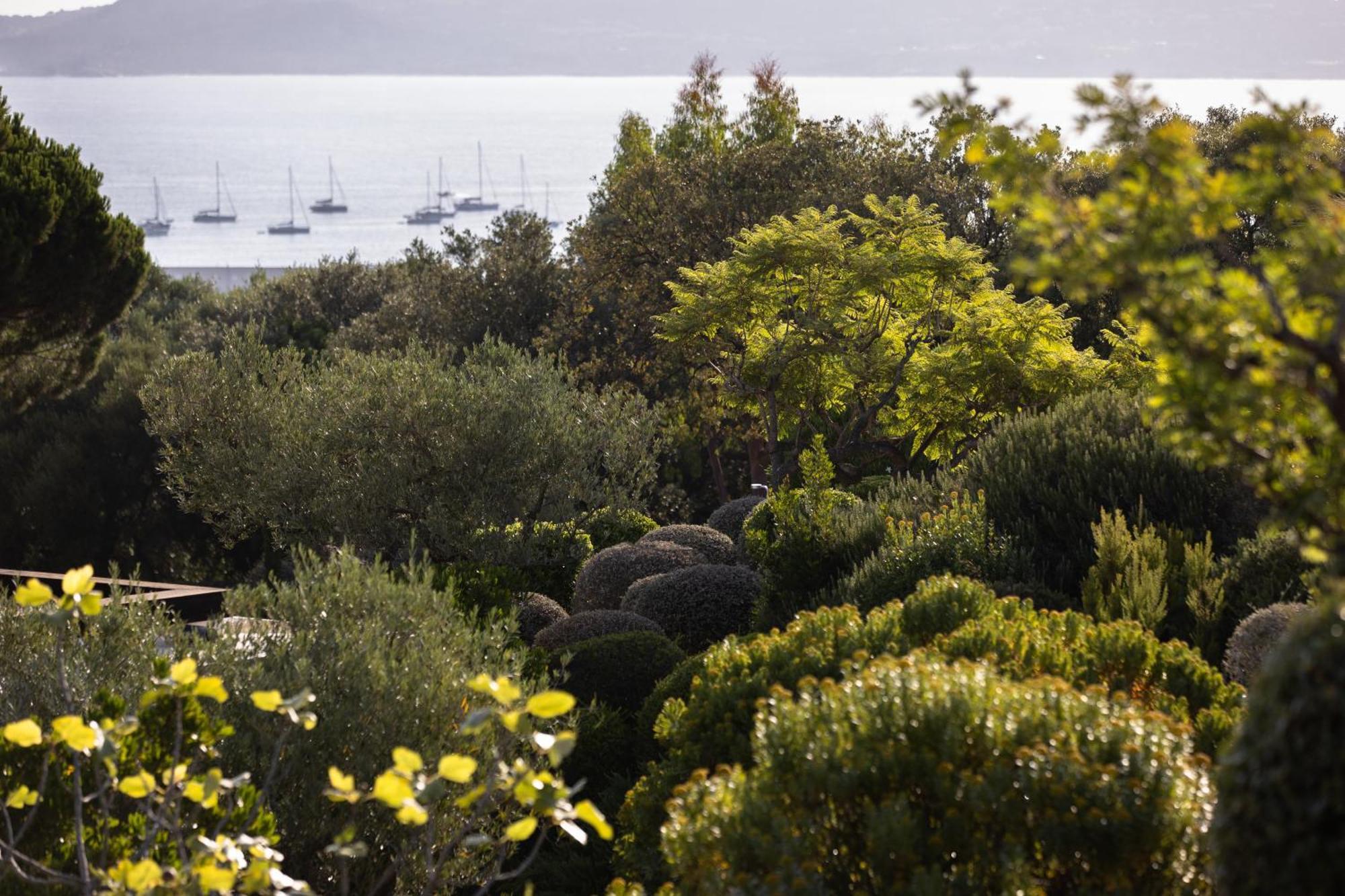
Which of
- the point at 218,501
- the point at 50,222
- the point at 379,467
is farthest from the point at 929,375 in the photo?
the point at 50,222

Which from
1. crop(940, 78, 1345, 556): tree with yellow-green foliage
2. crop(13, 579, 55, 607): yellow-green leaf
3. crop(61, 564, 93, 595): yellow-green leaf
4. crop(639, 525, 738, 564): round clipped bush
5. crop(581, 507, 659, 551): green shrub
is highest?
crop(940, 78, 1345, 556): tree with yellow-green foliage

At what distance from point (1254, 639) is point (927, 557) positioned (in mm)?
3008

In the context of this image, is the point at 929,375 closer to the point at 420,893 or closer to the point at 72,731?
the point at 420,893

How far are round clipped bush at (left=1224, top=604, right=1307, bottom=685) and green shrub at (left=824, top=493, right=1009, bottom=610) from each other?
7.99 ft

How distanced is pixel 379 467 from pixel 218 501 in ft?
14.3

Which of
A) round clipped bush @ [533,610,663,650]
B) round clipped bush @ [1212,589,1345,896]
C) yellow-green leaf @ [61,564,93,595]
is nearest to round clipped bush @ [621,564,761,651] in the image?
round clipped bush @ [533,610,663,650]

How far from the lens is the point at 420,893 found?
7910 mm

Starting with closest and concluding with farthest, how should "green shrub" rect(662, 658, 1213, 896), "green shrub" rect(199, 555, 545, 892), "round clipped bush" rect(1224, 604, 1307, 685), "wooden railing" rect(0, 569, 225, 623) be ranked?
"green shrub" rect(662, 658, 1213, 896), "green shrub" rect(199, 555, 545, 892), "round clipped bush" rect(1224, 604, 1307, 685), "wooden railing" rect(0, 569, 225, 623)

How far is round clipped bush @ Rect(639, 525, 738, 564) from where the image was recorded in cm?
1619

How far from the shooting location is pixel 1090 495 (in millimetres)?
12453

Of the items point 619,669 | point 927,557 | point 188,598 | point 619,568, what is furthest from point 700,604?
point 188,598

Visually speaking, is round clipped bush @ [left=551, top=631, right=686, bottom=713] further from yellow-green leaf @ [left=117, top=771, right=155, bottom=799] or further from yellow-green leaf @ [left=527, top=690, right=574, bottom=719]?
yellow-green leaf @ [left=527, top=690, right=574, bottom=719]

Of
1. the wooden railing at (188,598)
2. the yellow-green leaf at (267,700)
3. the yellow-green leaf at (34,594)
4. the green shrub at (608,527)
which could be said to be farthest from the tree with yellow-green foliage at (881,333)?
the yellow-green leaf at (34,594)

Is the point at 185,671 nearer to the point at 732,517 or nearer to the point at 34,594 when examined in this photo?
the point at 34,594
